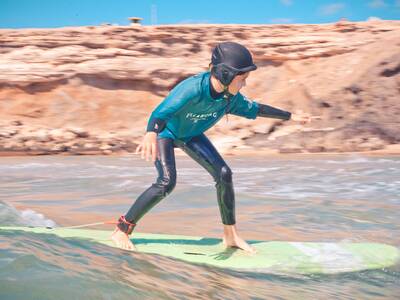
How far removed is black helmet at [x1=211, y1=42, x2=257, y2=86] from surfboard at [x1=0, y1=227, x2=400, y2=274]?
107 centimetres

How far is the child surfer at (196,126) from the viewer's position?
3.76 metres

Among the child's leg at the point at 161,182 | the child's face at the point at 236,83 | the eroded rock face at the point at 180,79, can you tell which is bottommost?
the child's leg at the point at 161,182

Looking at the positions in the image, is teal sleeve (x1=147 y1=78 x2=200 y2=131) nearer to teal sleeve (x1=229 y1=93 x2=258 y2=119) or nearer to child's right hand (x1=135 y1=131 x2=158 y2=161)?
child's right hand (x1=135 y1=131 x2=158 y2=161)

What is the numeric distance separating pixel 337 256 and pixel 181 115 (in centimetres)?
134

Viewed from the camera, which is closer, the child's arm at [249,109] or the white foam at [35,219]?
the child's arm at [249,109]

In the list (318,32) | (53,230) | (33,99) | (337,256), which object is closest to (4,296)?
(53,230)

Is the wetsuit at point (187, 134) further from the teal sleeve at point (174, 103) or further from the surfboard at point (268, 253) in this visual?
the surfboard at point (268, 253)

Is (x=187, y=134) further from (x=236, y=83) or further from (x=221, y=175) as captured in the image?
(x=236, y=83)

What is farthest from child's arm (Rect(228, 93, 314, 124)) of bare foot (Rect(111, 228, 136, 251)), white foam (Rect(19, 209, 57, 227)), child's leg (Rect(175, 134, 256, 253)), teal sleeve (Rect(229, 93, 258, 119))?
white foam (Rect(19, 209, 57, 227))

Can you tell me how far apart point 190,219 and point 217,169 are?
1861 mm

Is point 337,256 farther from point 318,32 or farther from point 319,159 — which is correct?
point 318,32

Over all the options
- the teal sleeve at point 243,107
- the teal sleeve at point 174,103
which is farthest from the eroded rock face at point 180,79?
the teal sleeve at point 174,103

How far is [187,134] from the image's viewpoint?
13.1 feet

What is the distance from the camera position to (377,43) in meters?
17.8
